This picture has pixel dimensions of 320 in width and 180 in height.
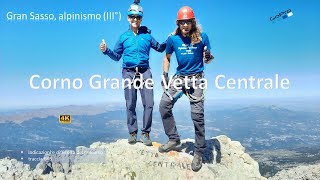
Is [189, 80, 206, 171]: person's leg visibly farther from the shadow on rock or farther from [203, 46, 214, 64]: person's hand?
the shadow on rock

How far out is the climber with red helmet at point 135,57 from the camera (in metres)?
15.0

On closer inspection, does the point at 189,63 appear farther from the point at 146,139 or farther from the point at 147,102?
the point at 146,139

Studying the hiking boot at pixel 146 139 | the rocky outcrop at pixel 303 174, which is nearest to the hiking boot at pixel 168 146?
the hiking boot at pixel 146 139

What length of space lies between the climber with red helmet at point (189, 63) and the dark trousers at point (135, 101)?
607 mm

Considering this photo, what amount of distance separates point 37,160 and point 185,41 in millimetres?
8283

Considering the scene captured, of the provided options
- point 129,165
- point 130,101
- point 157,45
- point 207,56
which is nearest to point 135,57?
point 157,45

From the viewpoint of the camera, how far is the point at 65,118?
1722 centimetres

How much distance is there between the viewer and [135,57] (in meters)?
15.1

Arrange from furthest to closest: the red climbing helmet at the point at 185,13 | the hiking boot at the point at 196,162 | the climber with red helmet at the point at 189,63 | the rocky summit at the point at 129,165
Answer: the rocky summit at the point at 129,165
the hiking boot at the point at 196,162
the climber with red helmet at the point at 189,63
the red climbing helmet at the point at 185,13

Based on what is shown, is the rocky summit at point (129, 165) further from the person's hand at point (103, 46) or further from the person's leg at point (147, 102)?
the person's hand at point (103, 46)

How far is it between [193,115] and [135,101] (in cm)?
238

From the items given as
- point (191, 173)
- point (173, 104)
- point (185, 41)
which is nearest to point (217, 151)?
point (191, 173)

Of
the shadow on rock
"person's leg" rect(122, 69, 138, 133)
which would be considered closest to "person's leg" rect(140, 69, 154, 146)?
"person's leg" rect(122, 69, 138, 133)

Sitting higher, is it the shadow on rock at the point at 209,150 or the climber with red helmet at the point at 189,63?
the climber with red helmet at the point at 189,63
